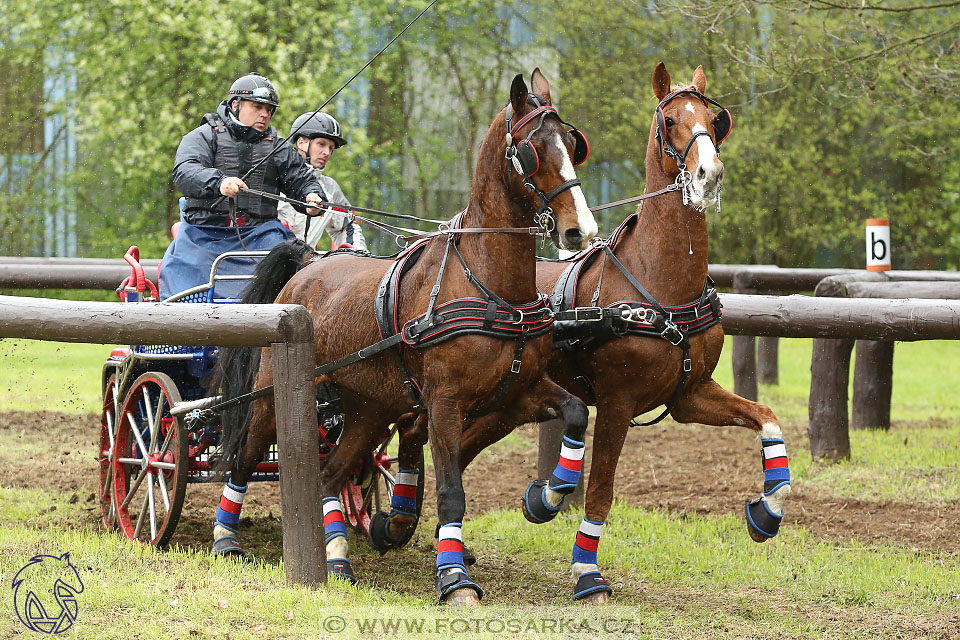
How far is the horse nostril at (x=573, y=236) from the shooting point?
4562 millimetres

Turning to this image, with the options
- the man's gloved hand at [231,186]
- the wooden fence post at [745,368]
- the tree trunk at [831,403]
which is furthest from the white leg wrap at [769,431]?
the wooden fence post at [745,368]

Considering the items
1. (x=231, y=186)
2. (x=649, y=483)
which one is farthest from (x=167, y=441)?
(x=649, y=483)

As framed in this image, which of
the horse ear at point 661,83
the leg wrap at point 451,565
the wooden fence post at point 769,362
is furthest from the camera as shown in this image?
the wooden fence post at point 769,362

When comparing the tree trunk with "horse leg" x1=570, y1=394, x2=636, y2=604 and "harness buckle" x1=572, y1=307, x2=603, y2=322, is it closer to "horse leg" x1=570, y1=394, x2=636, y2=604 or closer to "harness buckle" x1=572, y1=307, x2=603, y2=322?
"horse leg" x1=570, y1=394, x2=636, y2=604

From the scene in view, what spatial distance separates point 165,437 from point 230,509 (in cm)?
63

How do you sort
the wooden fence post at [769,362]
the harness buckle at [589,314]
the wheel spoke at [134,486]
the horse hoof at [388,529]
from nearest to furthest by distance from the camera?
the harness buckle at [589,314] → the horse hoof at [388,529] → the wheel spoke at [134,486] → the wooden fence post at [769,362]

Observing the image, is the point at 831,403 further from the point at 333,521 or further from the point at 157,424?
the point at 157,424

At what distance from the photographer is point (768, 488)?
512 cm

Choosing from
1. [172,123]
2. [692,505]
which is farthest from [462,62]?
[692,505]

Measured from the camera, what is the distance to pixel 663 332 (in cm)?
512

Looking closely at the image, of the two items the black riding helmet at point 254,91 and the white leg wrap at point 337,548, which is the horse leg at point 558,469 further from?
the black riding helmet at point 254,91

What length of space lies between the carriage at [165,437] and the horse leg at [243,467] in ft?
0.57

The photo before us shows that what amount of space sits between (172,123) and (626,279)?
41.5 ft

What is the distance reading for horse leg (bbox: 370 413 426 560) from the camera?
18.7ft
